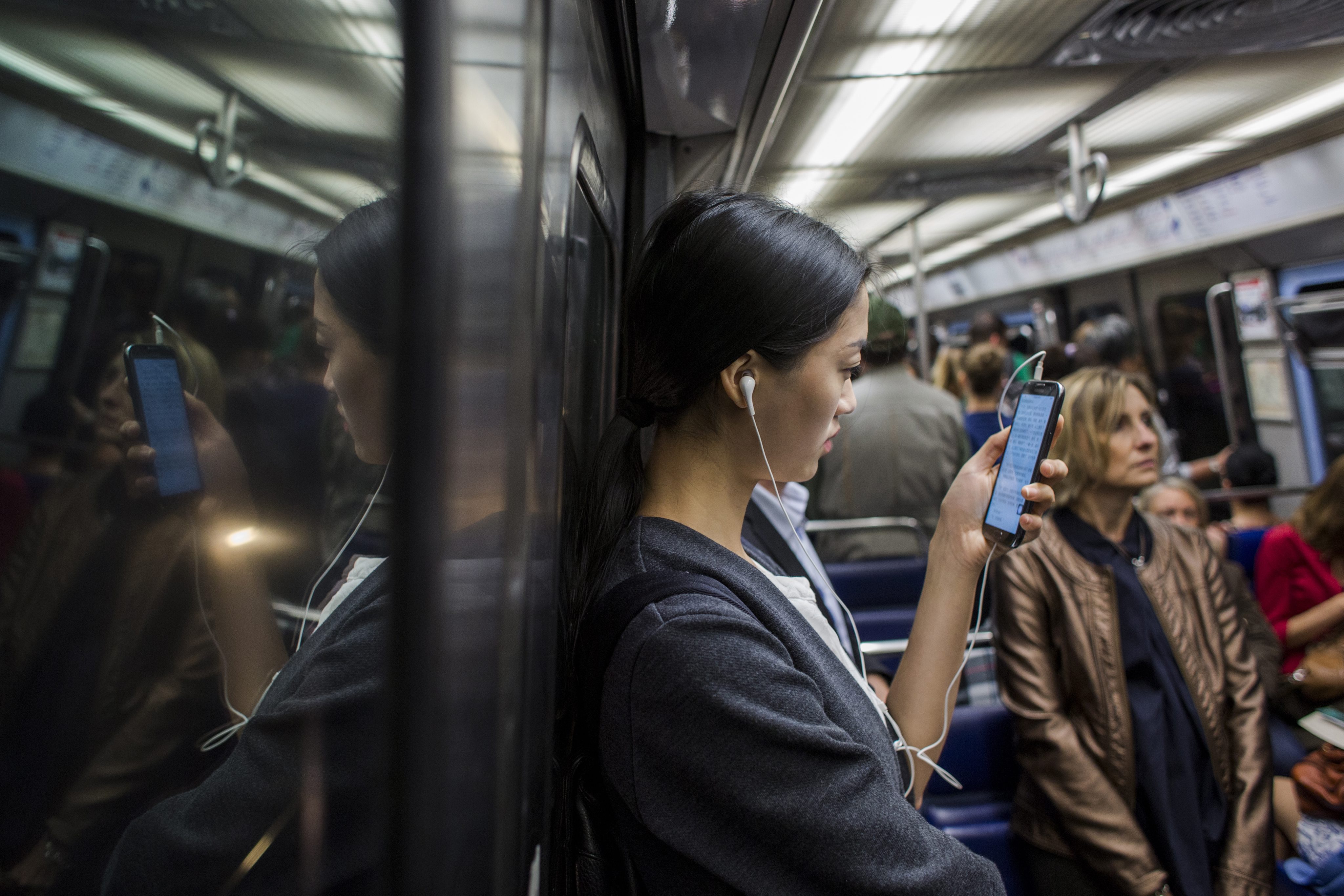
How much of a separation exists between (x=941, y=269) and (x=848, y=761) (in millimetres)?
8716

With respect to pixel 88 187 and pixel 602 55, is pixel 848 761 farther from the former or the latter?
pixel 602 55

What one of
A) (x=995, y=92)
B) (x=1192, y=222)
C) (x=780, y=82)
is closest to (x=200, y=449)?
(x=780, y=82)

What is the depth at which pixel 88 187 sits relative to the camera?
0.28 metres

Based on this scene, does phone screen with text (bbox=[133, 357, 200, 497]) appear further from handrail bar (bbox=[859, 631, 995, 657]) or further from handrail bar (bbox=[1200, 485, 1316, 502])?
handrail bar (bbox=[1200, 485, 1316, 502])

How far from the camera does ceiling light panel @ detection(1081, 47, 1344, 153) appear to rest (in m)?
2.85

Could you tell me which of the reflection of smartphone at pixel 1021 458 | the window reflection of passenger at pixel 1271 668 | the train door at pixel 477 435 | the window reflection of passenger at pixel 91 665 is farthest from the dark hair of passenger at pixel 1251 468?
the window reflection of passenger at pixel 91 665

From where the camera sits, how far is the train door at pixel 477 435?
39cm

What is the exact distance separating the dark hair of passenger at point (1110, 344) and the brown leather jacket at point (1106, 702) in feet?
10.0

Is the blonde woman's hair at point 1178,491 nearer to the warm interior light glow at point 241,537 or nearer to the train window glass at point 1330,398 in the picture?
the train window glass at point 1330,398

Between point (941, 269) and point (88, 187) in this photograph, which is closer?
point (88, 187)

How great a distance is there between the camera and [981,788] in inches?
86.6

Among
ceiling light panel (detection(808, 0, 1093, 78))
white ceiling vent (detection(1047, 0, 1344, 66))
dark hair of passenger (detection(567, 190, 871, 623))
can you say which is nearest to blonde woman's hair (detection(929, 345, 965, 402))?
white ceiling vent (detection(1047, 0, 1344, 66))

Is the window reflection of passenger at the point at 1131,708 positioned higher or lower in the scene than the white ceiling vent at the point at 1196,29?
lower

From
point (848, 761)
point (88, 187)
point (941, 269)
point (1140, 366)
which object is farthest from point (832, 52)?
point (941, 269)
